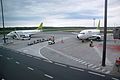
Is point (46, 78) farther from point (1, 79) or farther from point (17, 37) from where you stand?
point (17, 37)

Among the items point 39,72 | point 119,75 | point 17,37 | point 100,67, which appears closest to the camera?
point 119,75

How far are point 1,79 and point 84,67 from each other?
37.4 ft

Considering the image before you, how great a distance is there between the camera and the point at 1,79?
2089 centimetres

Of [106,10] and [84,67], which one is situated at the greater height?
[106,10]

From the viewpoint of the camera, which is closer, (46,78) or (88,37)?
(46,78)

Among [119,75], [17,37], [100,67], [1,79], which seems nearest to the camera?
[1,79]

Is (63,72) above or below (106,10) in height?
below

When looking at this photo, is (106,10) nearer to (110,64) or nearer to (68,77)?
(110,64)

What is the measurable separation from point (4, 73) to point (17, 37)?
57976 millimetres

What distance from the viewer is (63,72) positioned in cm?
2397

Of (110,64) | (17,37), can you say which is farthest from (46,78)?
(17,37)

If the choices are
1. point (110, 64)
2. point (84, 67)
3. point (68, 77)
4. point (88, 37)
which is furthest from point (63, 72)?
point (88, 37)

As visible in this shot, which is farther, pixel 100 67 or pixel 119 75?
pixel 100 67

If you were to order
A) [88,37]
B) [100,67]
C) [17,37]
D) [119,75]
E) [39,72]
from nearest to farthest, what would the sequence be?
[119,75]
[39,72]
[100,67]
[88,37]
[17,37]
